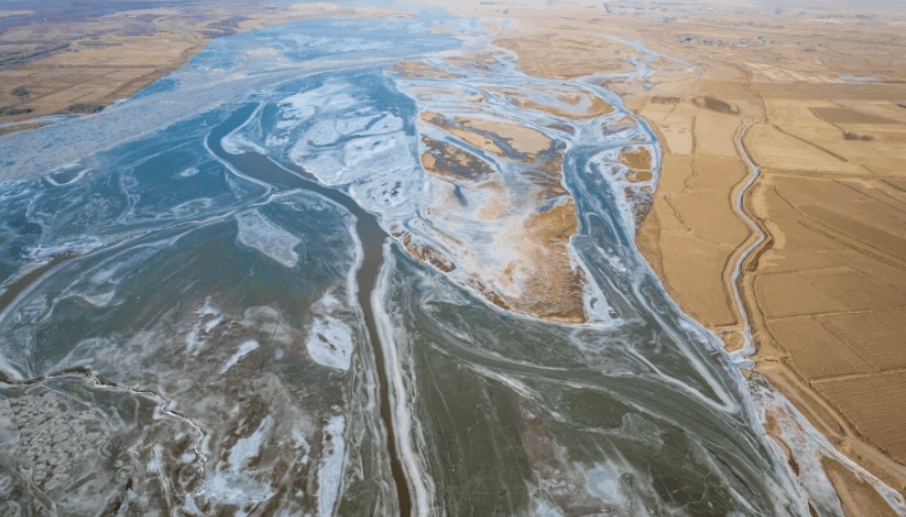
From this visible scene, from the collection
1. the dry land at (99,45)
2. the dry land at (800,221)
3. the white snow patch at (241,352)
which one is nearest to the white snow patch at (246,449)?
the white snow patch at (241,352)

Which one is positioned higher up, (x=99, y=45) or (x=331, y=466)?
(x=99, y=45)

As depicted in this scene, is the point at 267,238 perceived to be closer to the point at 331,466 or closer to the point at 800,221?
the point at 331,466

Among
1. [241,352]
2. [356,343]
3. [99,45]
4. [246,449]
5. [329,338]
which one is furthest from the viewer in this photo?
[99,45]

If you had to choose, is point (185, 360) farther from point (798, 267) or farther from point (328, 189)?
point (798, 267)

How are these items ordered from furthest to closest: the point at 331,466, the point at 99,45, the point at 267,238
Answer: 1. the point at 99,45
2. the point at 267,238
3. the point at 331,466

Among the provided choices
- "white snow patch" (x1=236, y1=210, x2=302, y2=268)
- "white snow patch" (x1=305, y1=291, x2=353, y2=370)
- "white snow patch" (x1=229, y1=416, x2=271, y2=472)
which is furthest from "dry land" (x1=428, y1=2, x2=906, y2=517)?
"white snow patch" (x1=236, y1=210, x2=302, y2=268)

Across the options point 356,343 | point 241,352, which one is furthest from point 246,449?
point 356,343

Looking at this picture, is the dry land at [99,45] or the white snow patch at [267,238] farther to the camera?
the dry land at [99,45]

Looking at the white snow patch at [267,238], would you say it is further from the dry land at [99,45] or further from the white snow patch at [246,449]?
the dry land at [99,45]

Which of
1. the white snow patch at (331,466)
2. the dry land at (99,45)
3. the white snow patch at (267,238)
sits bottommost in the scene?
the white snow patch at (331,466)
